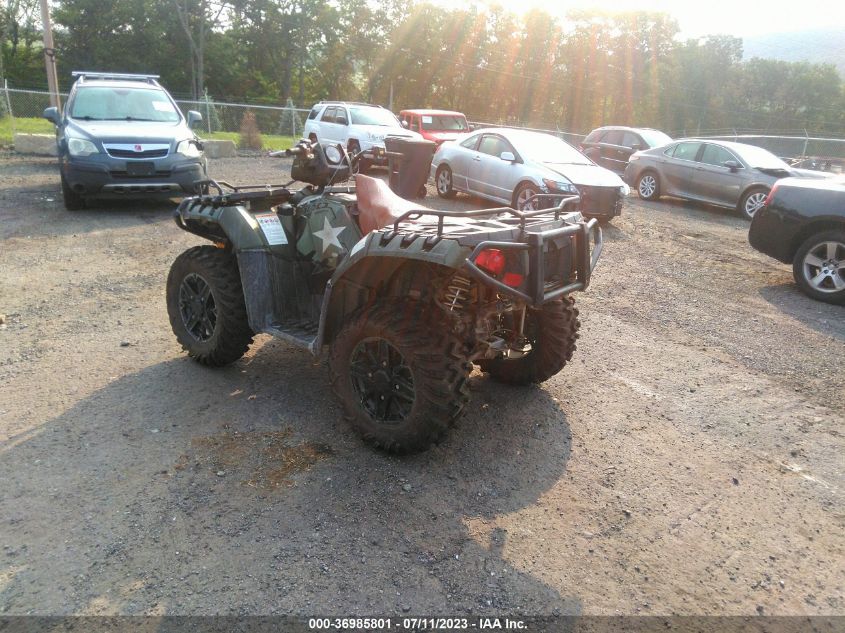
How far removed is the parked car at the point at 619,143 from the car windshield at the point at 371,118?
5401 mm

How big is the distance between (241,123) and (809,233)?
2038cm

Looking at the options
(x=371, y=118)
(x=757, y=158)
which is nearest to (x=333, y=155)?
(x=757, y=158)

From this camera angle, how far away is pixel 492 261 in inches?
124

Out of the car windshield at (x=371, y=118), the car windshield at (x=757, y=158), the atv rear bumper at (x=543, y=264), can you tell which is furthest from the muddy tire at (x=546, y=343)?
the car windshield at (x=371, y=118)

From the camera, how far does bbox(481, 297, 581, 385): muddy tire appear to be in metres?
4.20

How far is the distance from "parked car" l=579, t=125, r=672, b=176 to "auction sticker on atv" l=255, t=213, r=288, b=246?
13.9 m

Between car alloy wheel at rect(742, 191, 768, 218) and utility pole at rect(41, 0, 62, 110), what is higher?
utility pole at rect(41, 0, 62, 110)

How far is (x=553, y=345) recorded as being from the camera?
168 inches

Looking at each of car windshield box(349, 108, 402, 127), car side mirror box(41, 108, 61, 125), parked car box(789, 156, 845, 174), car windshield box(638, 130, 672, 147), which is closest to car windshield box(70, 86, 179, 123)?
car side mirror box(41, 108, 61, 125)

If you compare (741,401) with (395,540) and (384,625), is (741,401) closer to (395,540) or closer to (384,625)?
(395,540)

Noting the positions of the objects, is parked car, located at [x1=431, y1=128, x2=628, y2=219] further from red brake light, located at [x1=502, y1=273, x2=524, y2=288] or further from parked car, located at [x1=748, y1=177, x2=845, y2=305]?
red brake light, located at [x1=502, y1=273, x2=524, y2=288]

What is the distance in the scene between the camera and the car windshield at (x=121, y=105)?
10367 millimetres

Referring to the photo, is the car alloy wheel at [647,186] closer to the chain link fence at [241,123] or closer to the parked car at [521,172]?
the parked car at [521,172]

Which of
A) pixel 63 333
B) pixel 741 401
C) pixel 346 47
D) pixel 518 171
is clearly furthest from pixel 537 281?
pixel 346 47
